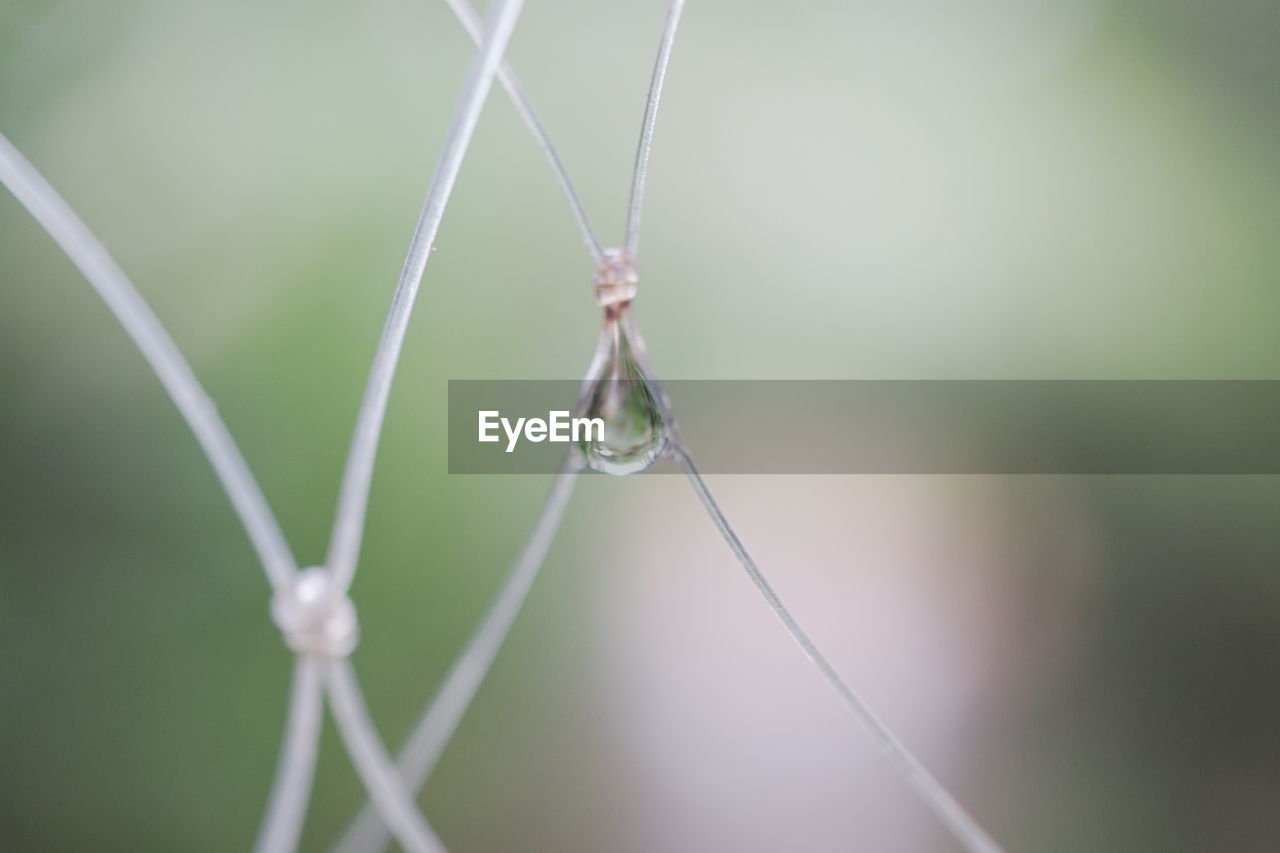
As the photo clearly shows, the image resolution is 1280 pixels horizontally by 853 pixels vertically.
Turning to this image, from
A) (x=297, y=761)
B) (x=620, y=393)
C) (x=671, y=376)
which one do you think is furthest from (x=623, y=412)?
(x=671, y=376)

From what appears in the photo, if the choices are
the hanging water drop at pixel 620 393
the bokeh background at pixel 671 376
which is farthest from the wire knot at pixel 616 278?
the bokeh background at pixel 671 376

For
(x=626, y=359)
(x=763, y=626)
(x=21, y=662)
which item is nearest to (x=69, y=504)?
(x=21, y=662)

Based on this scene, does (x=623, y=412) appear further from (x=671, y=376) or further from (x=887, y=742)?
(x=671, y=376)

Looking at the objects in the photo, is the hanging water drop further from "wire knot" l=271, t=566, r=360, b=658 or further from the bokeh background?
the bokeh background

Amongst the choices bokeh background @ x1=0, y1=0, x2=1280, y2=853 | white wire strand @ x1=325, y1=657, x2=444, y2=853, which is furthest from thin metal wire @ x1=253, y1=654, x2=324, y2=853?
bokeh background @ x1=0, y1=0, x2=1280, y2=853

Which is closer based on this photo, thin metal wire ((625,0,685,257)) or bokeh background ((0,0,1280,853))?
thin metal wire ((625,0,685,257))

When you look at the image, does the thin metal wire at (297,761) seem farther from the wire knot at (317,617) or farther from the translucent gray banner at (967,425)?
the translucent gray banner at (967,425)
